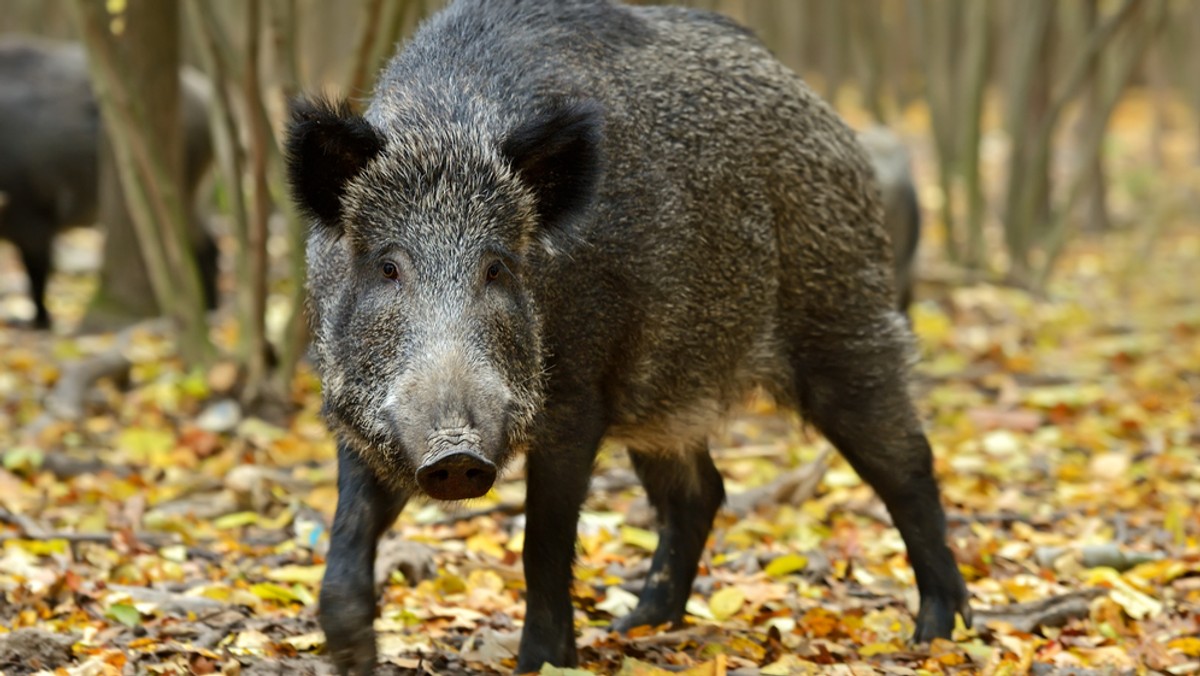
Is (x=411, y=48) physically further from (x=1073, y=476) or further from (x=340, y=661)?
(x=1073, y=476)

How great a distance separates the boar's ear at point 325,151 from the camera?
3709 millimetres

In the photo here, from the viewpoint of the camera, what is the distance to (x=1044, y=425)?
7961mm

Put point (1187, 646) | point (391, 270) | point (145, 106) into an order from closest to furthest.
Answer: point (391, 270), point (1187, 646), point (145, 106)

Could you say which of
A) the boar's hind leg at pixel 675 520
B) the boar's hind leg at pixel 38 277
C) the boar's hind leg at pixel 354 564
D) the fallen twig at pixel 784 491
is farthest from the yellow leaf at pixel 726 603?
the boar's hind leg at pixel 38 277

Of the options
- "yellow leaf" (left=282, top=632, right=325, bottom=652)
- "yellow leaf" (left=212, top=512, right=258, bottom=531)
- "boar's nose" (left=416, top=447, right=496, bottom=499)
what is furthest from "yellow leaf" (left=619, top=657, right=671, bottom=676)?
"yellow leaf" (left=212, top=512, right=258, bottom=531)

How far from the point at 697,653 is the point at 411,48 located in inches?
76.4

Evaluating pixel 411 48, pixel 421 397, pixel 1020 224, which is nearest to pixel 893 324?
pixel 411 48

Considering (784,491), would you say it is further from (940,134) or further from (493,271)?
(940,134)

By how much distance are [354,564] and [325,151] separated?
1.03 m

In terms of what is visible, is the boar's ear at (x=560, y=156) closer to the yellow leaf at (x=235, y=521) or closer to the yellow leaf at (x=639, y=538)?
the yellow leaf at (x=639, y=538)

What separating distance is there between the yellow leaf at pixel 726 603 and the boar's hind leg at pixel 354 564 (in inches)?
54.8

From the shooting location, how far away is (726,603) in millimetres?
5008

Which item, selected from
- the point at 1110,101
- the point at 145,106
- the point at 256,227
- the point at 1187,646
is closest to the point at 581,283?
the point at 1187,646

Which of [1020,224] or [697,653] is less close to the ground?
[1020,224]
